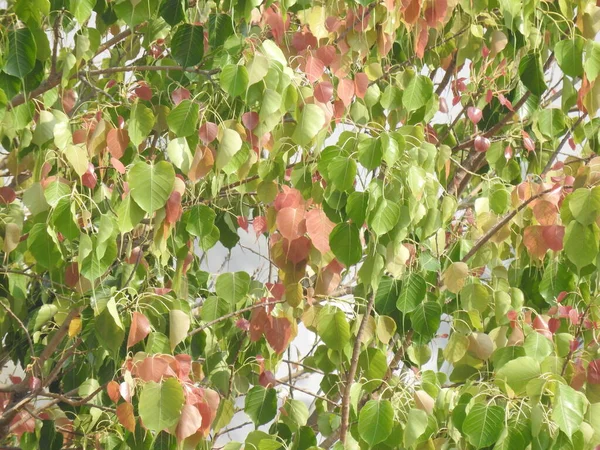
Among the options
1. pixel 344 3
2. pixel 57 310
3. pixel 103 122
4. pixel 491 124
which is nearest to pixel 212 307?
pixel 57 310

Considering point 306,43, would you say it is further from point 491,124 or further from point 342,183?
point 491,124

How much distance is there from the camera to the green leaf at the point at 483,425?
1307 millimetres

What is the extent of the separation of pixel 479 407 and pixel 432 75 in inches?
47.0

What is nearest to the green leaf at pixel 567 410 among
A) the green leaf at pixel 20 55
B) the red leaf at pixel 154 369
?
the red leaf at pixel 154 369

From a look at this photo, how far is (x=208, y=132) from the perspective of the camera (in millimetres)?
1425

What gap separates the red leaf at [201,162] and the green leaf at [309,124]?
0.11 meters

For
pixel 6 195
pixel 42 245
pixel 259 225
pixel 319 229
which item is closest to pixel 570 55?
pixel 319 229

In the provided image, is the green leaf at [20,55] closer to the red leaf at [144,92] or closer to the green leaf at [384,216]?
the red leaf at [144,92]

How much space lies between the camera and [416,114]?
6.31ft

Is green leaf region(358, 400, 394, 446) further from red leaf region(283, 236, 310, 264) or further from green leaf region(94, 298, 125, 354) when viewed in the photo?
green leaf region(94, 298, 125, 354)

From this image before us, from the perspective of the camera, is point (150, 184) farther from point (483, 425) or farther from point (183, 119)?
point (483, 425)

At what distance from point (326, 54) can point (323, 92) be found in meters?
0.16

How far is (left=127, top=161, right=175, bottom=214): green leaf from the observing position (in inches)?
52.0

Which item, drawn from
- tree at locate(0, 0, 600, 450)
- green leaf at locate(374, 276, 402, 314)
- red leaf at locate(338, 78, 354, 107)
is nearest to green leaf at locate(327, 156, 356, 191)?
tree at locate(0, 0, 600, 450)
